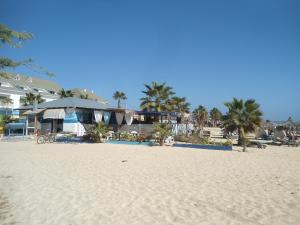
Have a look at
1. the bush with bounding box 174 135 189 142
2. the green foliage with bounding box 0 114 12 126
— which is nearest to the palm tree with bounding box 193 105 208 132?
the bush with bounding box 174 135 189 142

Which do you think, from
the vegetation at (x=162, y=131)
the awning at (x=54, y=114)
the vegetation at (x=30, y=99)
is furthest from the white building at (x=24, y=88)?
the vegetation at (x=162, y=131)

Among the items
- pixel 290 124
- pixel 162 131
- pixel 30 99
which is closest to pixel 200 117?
pixel 290 124

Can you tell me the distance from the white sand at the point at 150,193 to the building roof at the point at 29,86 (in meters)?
38.5

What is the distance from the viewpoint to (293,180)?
8109 mm

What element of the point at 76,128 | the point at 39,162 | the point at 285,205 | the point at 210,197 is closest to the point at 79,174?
the point at 39,162

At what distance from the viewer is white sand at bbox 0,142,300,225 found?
5.05m

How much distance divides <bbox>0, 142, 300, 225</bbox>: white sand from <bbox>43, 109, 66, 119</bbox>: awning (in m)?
14.6

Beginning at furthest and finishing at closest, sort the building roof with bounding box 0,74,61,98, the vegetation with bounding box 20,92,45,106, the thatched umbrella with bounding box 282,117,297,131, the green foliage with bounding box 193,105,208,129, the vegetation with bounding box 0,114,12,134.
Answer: the building roof with bounding box 0,74,61,98
the vegetation with bounding box 20,92,45,106
the green foliage with bounding box 193,105,208,129
the vegetation with bounding box 0,114,12,134
the thatched umbrella with bounding box 282,117,297,131

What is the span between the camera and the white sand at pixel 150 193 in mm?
5051

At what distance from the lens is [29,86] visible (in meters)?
51.6

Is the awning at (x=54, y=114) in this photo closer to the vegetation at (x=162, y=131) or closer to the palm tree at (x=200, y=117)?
the vegetation at (x=162, y=131)

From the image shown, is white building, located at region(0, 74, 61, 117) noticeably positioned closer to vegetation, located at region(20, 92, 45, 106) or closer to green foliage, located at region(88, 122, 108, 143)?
vegetation, located at region(20, 92, 45, 106)

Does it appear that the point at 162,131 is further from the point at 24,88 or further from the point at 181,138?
the point at 24,88

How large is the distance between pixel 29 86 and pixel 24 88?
1834 mm
